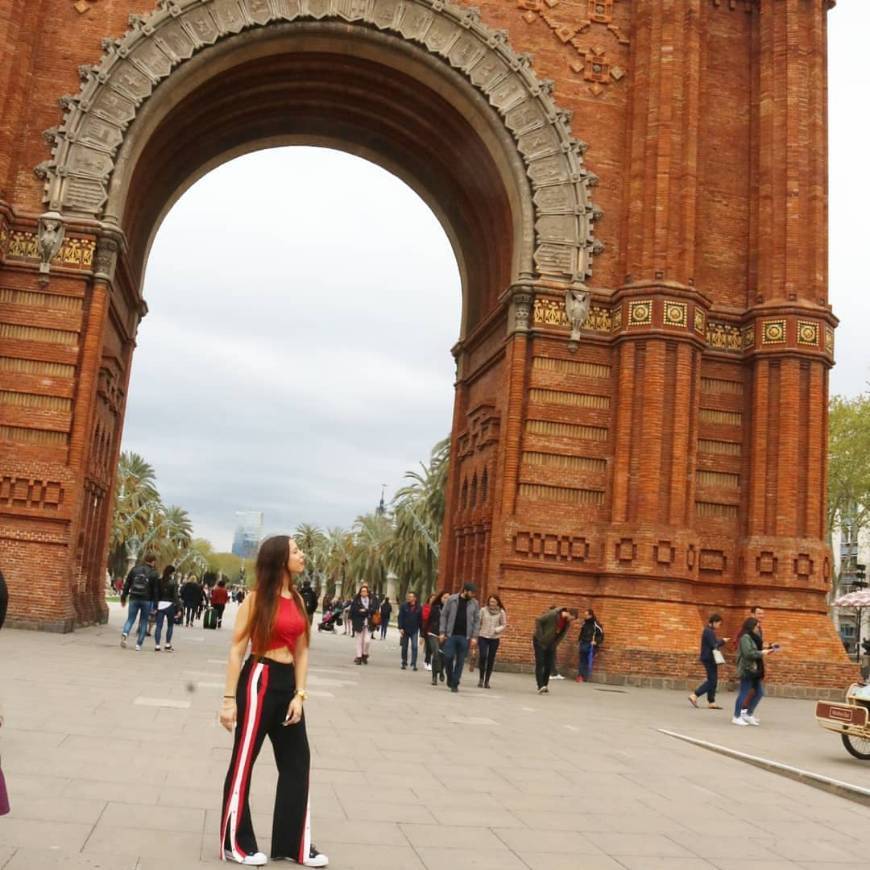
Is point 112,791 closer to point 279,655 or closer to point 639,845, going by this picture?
point 279,655

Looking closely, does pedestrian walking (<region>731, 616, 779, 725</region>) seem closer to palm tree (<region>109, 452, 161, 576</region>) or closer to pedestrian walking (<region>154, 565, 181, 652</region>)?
pedestrian walking (<region>154, 565, 181, 652</region>)

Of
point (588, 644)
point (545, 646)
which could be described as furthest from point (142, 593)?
point (588, 644)

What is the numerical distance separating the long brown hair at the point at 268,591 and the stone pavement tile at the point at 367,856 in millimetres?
1269

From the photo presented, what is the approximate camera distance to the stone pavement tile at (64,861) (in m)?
4.96

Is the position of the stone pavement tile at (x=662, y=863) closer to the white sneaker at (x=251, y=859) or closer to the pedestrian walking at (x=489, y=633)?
the white sneaker at (x=251, y=859)

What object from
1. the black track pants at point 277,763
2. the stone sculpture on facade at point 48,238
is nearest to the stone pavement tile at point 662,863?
the black track pants at point 277,763

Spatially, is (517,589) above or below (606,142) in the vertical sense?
below

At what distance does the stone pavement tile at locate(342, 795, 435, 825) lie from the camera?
22.1 ft

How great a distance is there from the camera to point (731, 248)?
24.2 metres

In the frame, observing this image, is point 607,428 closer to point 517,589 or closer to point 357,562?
point 517,589

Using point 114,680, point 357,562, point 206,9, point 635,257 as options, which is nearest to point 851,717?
point 114,680

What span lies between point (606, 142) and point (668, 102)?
174 centimetres

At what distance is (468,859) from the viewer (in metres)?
5.84

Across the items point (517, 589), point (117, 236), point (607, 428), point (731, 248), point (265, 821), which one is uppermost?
point (731, 248)
